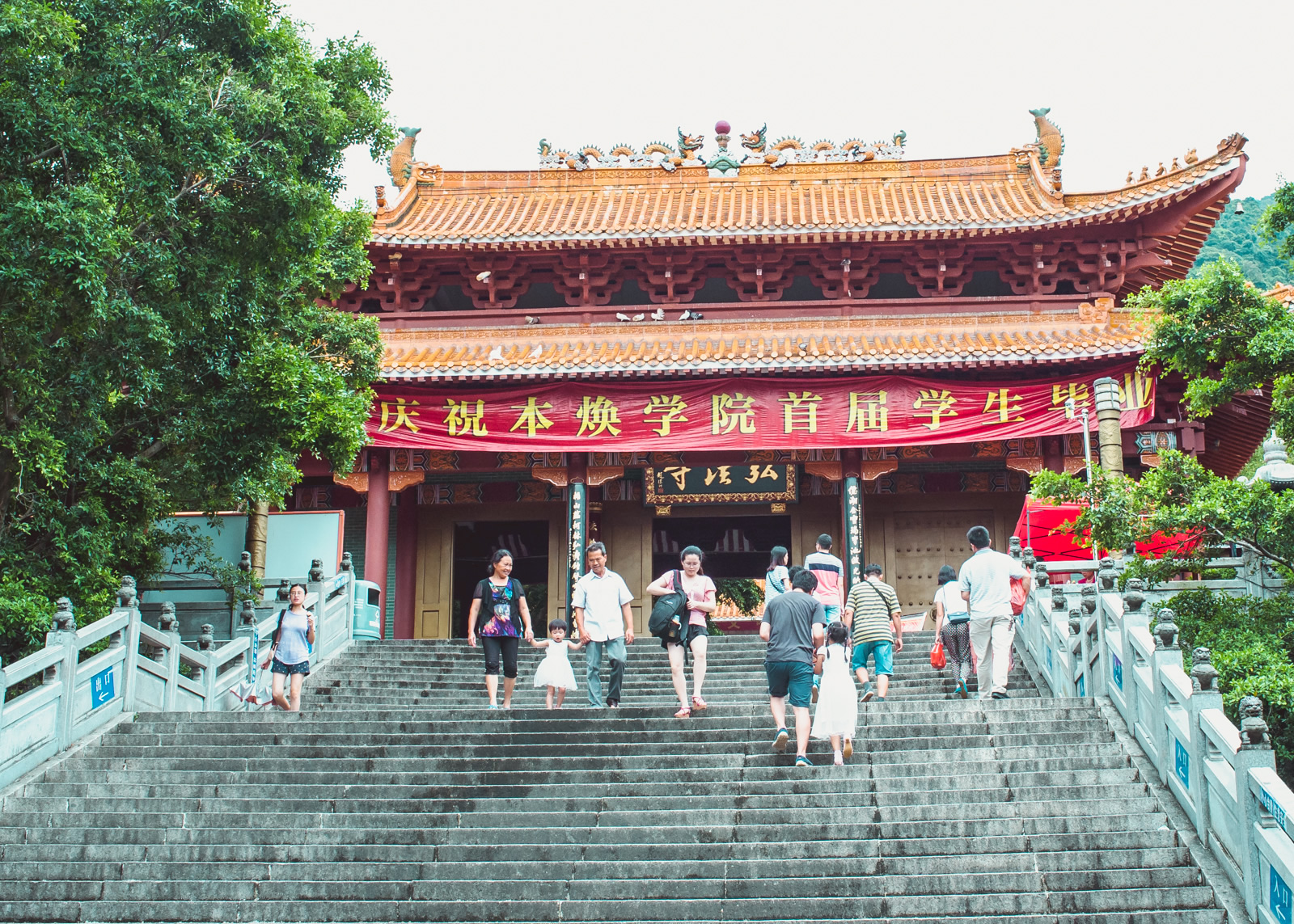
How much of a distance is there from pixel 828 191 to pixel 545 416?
5922 mm

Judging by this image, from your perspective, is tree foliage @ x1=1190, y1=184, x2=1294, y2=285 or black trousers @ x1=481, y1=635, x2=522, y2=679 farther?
tree foliage @ x1=1190, y1=184, x2=1294, y2=285

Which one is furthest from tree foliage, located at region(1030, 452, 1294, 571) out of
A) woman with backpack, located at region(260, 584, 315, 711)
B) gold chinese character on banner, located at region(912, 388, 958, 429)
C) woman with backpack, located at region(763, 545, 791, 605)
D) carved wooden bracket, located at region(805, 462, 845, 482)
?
woman with backpack, located at region(260, 584, 315, 711)

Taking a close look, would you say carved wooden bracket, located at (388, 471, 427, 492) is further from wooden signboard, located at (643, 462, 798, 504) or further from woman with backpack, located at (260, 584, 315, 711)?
woman with backpack, located at (260, 584, 315, 711)

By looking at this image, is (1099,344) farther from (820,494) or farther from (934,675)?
(934,675)

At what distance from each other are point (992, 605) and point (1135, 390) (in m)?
7.24

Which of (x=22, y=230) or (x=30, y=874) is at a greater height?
(x=22, y=230)

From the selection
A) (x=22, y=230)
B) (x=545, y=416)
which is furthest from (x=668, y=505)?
(x=22, y=230)

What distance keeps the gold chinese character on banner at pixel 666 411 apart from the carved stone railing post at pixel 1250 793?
10.1 meters

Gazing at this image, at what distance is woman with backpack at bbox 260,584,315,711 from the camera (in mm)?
10273

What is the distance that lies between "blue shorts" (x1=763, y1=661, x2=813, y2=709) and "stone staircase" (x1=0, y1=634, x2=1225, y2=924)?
432mm

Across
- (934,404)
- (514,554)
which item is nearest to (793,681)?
(934,404)

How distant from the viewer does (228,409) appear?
1090cm

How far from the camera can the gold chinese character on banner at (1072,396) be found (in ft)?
50.7

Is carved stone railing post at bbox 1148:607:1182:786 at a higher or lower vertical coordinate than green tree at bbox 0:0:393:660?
lower
